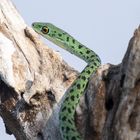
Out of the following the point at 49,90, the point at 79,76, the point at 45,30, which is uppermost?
the point at 45,30

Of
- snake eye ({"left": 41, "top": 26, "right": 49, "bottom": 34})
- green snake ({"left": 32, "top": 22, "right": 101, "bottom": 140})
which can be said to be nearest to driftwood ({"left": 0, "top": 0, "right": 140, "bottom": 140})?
green snake ({"left": 32, "top": 22, "right": 101, "bottom": 140})

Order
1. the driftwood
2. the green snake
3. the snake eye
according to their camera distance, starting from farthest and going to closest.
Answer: the snake eye, the green snake, the driftwood

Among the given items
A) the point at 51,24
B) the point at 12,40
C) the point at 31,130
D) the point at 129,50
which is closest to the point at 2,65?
the point at 12,40

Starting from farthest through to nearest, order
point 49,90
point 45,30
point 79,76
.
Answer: point 45,30
point 49,90
point 79,76

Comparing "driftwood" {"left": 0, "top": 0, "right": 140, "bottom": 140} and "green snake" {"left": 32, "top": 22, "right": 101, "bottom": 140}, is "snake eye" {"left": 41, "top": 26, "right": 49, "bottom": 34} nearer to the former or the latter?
"green snake" {"left": 32, "top": 22, "right": 101, "bottom": 140}

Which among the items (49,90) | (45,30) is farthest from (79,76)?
(45,30)

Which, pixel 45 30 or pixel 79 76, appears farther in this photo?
pixel 45 30

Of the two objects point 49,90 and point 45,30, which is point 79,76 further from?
point 45,30
